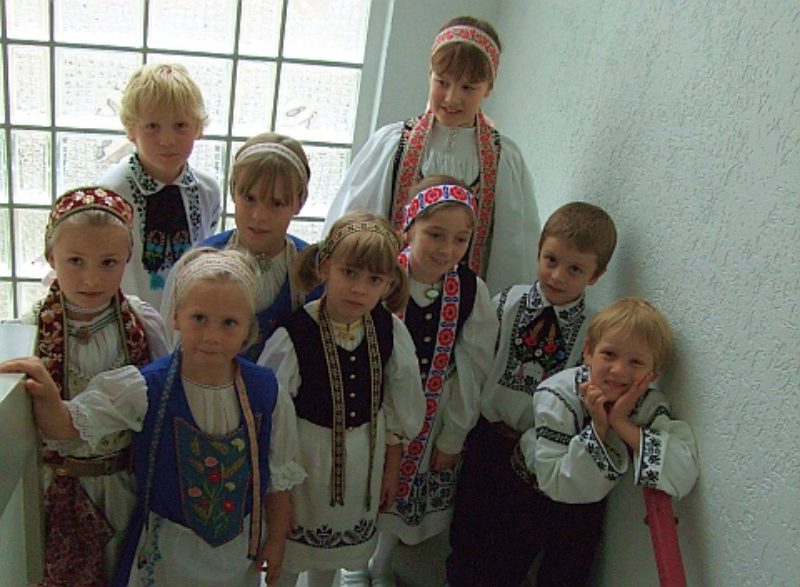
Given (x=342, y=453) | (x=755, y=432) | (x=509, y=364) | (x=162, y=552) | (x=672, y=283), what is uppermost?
(x=672, y=283)

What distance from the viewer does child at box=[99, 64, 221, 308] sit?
1.78 metres

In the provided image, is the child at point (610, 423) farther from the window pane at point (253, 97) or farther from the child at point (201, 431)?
the window pane at point (253, 97)

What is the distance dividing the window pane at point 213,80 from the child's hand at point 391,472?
1.24m

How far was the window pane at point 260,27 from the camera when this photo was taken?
2.47m

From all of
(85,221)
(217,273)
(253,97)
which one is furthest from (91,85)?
(217,273)

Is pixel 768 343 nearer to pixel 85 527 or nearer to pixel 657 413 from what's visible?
pixel 657 413

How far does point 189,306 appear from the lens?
1381mm

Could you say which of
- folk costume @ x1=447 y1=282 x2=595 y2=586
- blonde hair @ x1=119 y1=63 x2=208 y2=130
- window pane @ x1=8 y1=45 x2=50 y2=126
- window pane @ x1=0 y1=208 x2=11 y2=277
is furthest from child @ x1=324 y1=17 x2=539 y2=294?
window pane @ x1=0 y1=208 x2=11 y2=277

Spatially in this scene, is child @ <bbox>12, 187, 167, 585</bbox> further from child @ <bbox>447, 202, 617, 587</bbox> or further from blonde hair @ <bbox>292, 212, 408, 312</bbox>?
child @ <bbox>447, 202, 617, 587</bbox>

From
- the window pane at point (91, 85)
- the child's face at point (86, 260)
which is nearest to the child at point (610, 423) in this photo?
the child's face at point (86, 260)

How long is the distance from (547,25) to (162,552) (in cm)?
151

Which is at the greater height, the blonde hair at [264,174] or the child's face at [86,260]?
the blonde hair at [264,174]

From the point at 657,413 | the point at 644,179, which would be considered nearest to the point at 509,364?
the point at 657,413

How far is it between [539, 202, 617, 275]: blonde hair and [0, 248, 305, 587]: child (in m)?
0.60
